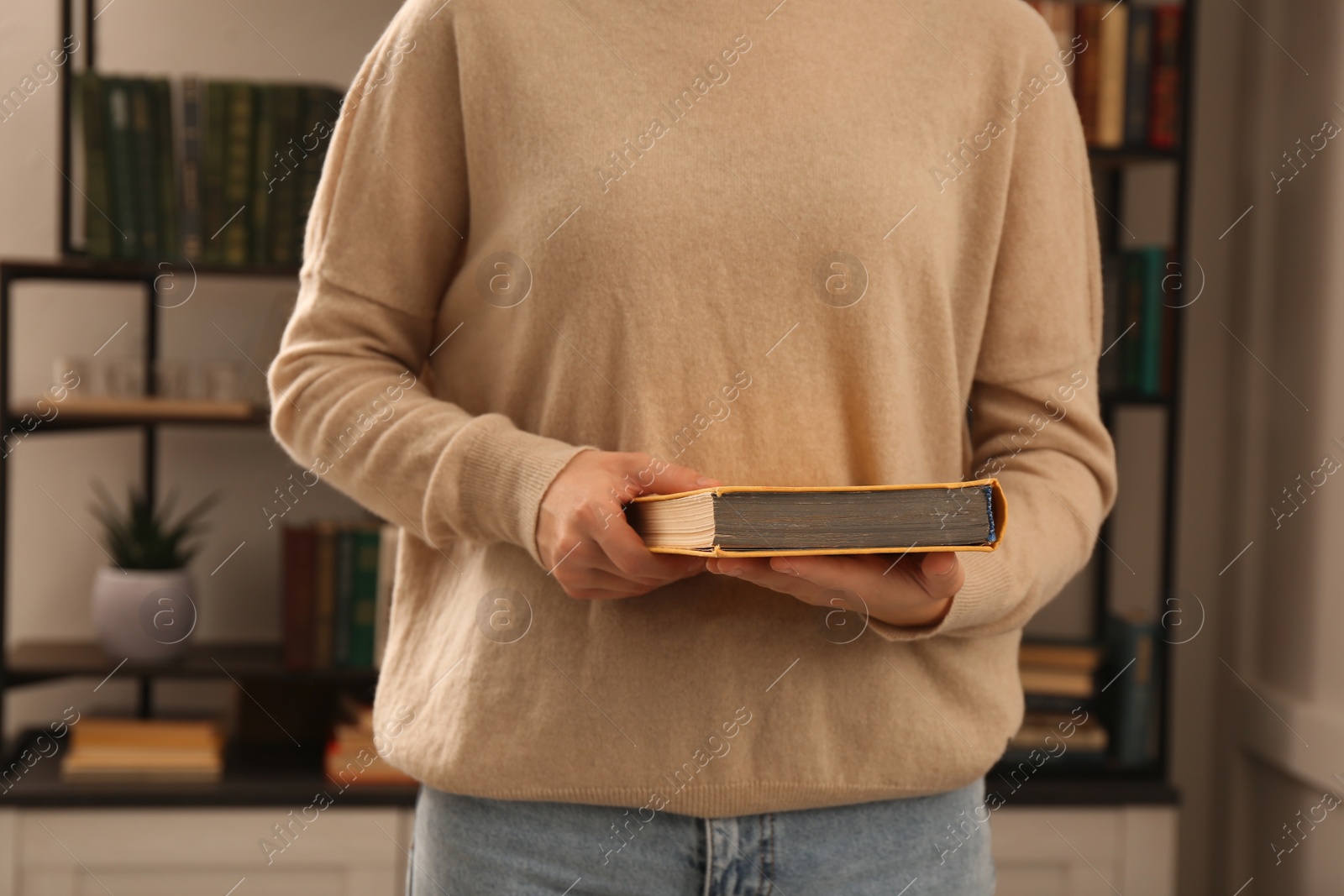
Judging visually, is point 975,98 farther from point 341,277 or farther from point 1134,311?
point 1134,311

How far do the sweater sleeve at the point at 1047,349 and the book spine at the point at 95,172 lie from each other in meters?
1.46

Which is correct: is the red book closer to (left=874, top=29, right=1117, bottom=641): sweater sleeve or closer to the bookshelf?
the bookshelf

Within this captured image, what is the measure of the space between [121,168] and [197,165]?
11 centimetres

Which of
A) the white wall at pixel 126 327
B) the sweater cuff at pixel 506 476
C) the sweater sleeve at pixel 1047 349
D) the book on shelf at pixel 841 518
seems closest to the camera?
the book on shelf at pixel 841 518

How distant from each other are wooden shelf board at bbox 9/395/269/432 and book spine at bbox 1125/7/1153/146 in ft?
4.59

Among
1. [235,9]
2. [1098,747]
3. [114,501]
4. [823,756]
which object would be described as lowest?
[1098,747]

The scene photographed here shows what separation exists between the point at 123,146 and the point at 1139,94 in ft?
5.05

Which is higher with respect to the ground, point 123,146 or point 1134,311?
point 123,146

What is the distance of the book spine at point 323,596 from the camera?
5.87 feet

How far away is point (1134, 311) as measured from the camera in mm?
1801

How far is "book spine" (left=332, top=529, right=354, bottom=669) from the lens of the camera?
179cm

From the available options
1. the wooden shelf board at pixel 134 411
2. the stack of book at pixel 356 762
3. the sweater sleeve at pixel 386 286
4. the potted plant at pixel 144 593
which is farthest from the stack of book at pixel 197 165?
the sweater sleeve at pixel 386 286

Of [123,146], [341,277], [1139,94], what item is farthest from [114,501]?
[1139,94]

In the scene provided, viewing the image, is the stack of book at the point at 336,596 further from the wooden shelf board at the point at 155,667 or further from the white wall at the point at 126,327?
the white wall at the point at 126,327
